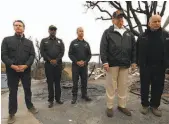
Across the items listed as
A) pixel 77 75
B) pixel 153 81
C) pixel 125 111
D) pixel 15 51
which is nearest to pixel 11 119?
pixel 15 51

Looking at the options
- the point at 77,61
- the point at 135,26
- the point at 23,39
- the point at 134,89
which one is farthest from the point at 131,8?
the point at 23,39

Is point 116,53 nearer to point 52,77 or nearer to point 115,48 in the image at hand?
point 115,48

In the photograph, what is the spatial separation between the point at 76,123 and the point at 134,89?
343cm

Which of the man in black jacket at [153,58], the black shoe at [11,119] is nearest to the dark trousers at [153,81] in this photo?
the man in black jacket at [153,58]

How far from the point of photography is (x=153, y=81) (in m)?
5.30

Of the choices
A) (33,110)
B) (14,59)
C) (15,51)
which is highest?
(15,51)

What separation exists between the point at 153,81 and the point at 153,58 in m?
0.51

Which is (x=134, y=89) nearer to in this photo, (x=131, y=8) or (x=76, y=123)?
(x=76, y=123)

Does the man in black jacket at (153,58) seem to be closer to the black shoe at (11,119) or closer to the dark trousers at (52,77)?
the dark trousers at (52,77)

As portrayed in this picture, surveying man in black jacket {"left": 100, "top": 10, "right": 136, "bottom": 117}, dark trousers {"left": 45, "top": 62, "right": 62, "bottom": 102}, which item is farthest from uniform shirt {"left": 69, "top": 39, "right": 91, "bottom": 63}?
man in black jacket {"left": 100, "top": 10, "right": 136, "bottom": 117}

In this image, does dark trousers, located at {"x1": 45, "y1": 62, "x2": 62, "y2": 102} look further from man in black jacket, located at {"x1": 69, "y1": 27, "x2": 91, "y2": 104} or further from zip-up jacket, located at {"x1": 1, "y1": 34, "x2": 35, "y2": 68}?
zip-up jacket, located at {"x1": 1, "y1": 34, "x2": 35, "y2": 68}

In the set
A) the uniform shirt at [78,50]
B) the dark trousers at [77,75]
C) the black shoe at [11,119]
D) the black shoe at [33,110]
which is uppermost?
the uniform shirt at [78,50]

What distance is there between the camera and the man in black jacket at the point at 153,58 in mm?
5082

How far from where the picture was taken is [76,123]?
4.94 m
